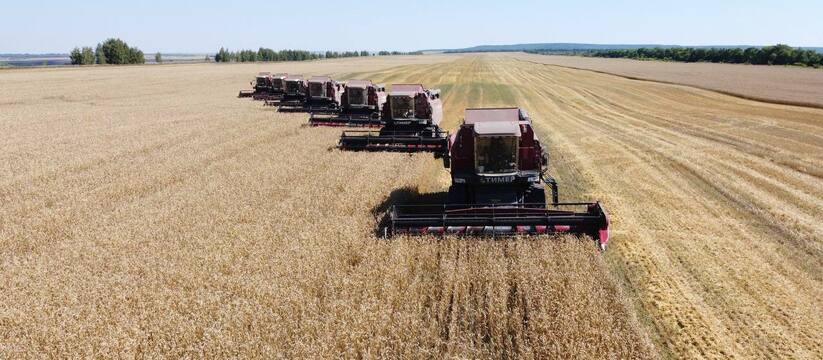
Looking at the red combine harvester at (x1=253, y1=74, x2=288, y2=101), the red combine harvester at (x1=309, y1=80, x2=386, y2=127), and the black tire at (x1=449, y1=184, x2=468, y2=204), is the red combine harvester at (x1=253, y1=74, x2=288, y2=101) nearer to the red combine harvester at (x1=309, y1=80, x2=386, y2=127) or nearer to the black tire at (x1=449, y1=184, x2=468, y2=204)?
the red combine harvester at (x1=309, y1=80, x2=386, y2=127)

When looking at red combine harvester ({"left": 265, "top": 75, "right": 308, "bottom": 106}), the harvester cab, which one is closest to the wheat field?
red combine harvester ({"left": 265, "top": 75, "right": 308, "bottom": 106})

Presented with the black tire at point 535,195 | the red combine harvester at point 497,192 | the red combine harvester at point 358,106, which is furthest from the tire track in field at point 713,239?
the red combine harvester at point 358,106

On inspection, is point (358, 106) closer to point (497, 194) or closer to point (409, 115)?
point (409, 115)

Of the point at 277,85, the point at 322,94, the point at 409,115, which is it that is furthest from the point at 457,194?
the point at 277,85

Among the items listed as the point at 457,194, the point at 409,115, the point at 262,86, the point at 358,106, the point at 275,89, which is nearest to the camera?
the point at 457,194

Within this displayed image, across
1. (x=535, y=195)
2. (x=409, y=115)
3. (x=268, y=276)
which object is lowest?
(x=268, y=276)

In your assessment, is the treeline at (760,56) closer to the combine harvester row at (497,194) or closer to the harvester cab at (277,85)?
the harvester cab at (277,85)
